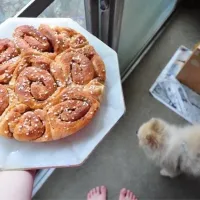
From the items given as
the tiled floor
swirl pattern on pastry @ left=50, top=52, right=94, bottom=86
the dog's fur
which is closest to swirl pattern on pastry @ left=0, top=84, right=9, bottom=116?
swirl pattern on pastry @ left=50, top=52, right=94, bottom=86

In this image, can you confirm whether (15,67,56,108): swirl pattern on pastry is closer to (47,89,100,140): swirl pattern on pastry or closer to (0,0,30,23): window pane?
(47,89,100,140): swirl pattern on pastry

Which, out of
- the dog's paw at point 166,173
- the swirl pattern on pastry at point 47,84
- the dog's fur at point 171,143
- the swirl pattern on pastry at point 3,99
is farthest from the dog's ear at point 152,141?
the swirl pattern on pastry at point 3,99

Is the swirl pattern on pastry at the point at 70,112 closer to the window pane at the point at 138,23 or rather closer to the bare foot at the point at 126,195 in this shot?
the window pane at the point at 138,23

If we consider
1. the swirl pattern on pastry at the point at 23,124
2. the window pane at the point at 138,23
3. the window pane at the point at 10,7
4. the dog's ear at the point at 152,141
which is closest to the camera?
the swirl pattern on pastry at the point at 23,124

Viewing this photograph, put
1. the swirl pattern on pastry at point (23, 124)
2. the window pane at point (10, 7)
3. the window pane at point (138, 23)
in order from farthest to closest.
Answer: the window pane at point (138, 23) < the window pane at point (10, 7) < the swirl pattern on pastry at point (23, 124)

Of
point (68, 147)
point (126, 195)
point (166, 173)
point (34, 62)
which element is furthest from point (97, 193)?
point (34, 62)

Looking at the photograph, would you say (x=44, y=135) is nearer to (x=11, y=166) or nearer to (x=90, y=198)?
(x=11, y=166)
